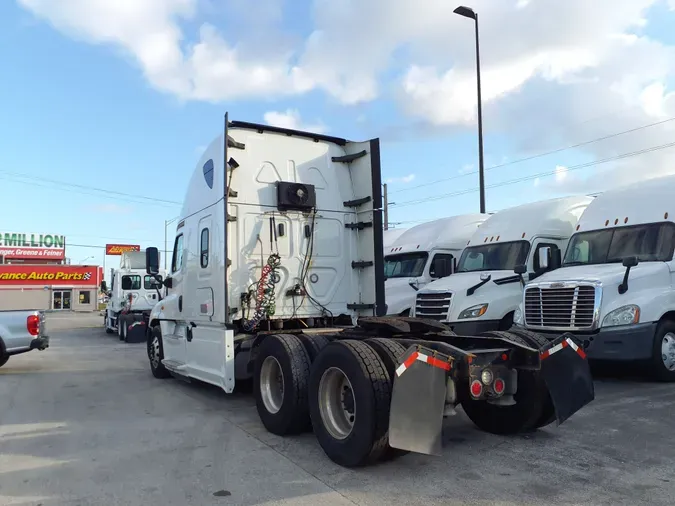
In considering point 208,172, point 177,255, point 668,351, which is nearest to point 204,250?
point 208,172

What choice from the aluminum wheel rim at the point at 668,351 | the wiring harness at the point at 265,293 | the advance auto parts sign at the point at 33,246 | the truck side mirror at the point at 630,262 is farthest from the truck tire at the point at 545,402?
the advance auto parts sign at the point at 33,246

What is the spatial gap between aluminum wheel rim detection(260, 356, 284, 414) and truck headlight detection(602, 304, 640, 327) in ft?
17.4

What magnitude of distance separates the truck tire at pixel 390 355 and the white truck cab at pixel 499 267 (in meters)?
5.91

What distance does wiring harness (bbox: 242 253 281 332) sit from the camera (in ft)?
24.7

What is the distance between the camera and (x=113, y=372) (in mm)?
11789

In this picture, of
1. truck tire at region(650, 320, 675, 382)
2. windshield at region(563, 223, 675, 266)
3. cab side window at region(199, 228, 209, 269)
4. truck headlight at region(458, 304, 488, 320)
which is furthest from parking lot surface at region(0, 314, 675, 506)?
truck headlight at region(458, 304, 488, 320)

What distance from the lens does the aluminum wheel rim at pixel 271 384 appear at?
643 centimetres

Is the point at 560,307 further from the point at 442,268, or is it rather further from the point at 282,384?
the point at 282,384

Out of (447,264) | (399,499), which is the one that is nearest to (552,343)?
(399,499)

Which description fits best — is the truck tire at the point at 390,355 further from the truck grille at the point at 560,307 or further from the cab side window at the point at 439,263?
the cab side window at the point at 439,263

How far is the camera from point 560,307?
368 inches

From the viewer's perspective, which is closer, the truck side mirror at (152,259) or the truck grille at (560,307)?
the truck grille at (560,307)

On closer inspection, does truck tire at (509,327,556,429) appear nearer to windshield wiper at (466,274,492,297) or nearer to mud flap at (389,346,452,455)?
mud flap at (389,346,452,455)

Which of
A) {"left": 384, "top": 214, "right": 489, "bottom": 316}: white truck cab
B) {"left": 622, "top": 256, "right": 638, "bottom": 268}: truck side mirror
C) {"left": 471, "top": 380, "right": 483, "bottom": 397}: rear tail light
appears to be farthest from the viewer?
{"left": 384, "top": 214, "right": 489, "bottom": 316}: white truck cab
